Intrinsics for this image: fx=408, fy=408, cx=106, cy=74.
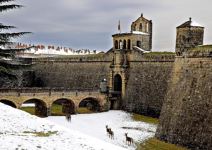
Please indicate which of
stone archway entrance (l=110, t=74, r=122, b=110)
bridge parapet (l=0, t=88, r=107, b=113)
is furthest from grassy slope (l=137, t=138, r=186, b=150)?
stone archway entrance (l=110, t=74, r=122, b=110)

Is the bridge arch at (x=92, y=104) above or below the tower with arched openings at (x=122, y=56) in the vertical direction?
below

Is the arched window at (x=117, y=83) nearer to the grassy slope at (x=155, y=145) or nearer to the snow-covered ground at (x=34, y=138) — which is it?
the grassy slope at (x=155, y=145)

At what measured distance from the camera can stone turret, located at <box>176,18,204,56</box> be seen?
3691 centimetres

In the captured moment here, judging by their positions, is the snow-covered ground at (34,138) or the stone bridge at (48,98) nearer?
the snow-covered ground at (34,138)

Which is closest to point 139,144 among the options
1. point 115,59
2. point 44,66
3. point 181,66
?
point 181,66

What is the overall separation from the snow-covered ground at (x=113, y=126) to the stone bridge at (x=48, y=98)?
9.77ft

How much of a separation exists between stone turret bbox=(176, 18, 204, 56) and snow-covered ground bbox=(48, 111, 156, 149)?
8.57 m

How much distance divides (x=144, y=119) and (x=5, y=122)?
2962 centimetres

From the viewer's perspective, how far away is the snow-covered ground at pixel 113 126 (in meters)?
36.1

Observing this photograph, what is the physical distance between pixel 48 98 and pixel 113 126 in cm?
1232

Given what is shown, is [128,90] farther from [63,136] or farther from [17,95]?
[63,136]

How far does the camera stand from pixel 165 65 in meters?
50.2

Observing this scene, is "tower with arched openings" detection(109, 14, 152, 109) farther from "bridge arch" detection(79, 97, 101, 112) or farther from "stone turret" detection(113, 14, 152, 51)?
"bridge arch" detection(79, 97, 101, 112)

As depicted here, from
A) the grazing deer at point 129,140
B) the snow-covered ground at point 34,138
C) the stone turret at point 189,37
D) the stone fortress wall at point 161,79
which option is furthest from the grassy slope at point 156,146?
the snow-covered ground at point 34,138
